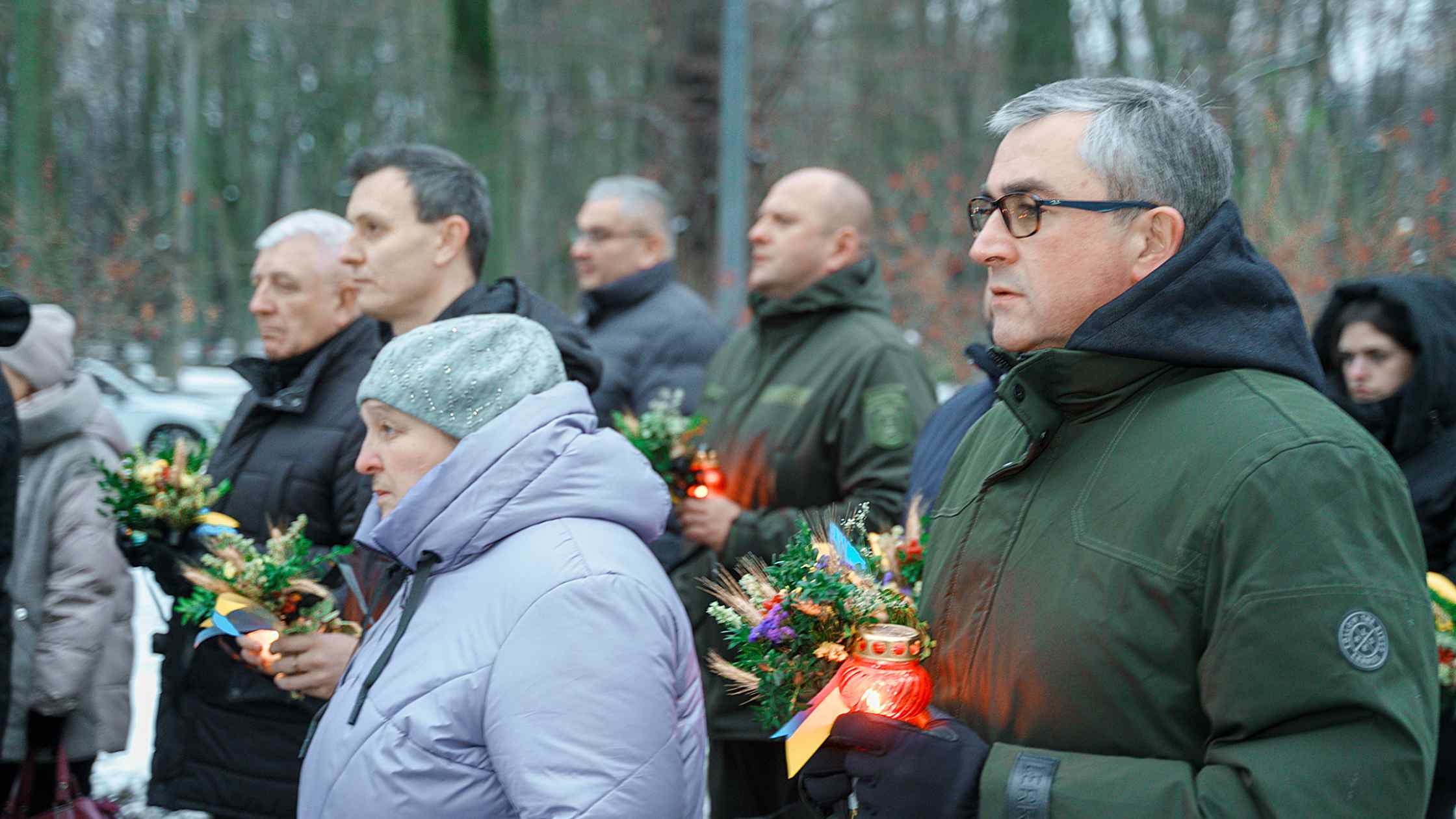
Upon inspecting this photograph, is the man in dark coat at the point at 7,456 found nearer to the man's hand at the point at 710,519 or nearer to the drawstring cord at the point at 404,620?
→ the drawstring cord at the point at 404,620

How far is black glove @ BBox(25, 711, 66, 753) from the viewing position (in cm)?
456

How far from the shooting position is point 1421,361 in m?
4.05

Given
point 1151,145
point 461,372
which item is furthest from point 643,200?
point 1151,145

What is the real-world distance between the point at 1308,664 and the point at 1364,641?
8 cm

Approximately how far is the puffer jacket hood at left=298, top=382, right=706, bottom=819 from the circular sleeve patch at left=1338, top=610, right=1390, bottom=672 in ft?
3.98

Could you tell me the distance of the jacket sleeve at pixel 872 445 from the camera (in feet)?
14.2

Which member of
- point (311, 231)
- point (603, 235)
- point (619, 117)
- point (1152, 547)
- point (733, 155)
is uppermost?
point (619, 117)

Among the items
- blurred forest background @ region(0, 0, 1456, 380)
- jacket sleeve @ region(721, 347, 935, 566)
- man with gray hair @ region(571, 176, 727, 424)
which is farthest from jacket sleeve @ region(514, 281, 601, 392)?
blurred forest background @ region(0, 0, 1456, 380)

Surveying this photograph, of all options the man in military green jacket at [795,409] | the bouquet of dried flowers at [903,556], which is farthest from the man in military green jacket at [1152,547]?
the man in military green jacket at [795,409]

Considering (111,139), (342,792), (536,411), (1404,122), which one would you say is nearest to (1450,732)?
(536,411)

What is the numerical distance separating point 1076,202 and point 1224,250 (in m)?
0.23

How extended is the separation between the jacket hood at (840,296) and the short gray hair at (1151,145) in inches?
109

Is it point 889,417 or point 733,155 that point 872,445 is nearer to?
point 889,417

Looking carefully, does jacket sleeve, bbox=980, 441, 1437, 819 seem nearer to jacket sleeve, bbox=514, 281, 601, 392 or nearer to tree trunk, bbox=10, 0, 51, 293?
jacket sleeve, bbox=514, 281, 601, 392
